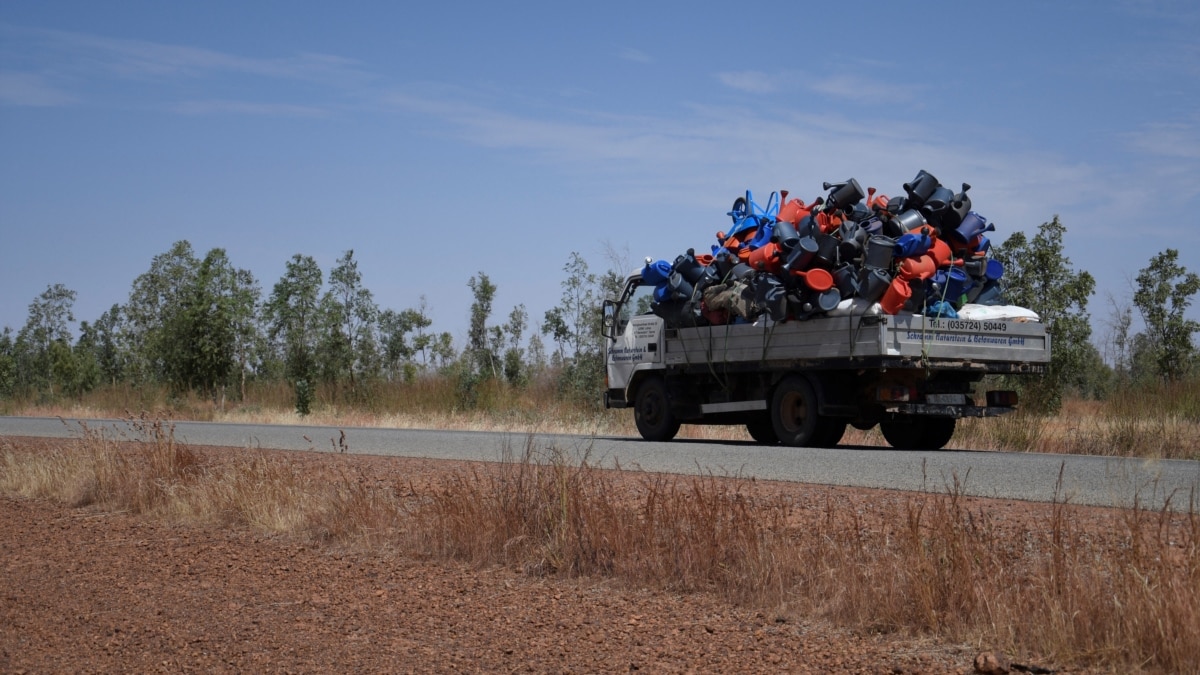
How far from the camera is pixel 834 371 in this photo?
16938mm

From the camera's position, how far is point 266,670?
639cm

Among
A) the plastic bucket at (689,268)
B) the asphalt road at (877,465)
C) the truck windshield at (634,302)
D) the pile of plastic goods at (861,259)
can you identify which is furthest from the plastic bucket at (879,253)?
the truck windshield at (634,302)

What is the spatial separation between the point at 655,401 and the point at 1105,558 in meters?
13.8

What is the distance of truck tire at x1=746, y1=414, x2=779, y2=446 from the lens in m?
19.1

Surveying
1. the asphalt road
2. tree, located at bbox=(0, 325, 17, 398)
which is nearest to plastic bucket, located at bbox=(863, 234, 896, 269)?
the asphalt road

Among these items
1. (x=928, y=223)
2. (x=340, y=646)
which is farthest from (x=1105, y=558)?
(x=928, y=223)

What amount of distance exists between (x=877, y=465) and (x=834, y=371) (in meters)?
4.23

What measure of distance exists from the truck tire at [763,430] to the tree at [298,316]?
21910 mm

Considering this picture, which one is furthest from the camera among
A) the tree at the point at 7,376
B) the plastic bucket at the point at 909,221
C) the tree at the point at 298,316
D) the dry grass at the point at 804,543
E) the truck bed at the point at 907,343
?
the tree at the point at 7,376

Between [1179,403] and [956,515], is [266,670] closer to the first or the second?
[956,515]

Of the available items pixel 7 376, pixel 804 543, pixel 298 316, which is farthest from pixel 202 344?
pixel 804 543

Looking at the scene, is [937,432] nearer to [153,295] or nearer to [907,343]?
[907,343]

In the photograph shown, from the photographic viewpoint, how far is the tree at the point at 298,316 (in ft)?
129

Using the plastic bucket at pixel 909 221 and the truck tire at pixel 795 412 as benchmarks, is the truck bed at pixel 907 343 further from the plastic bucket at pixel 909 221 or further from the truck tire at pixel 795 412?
the plastic bucket at pixel 909 221
